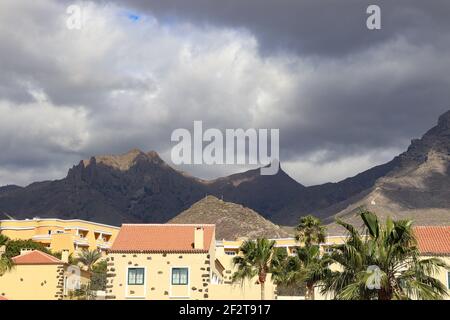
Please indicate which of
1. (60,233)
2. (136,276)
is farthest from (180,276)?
(60,233)

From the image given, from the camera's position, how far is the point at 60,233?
118250 millimetres

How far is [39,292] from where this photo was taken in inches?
2243

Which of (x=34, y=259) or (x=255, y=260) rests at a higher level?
(x=34, y=259)

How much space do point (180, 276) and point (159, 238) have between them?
3845 mm

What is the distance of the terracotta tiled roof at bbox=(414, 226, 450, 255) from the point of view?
166ft

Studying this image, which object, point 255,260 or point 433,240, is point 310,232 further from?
point 255,260

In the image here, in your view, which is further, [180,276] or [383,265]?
[180,276]

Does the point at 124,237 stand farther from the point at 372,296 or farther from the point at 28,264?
the point at 372,296

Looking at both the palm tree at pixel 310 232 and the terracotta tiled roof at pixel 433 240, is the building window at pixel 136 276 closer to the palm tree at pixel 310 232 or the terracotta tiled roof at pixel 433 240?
the palm tree at pixel 310 232

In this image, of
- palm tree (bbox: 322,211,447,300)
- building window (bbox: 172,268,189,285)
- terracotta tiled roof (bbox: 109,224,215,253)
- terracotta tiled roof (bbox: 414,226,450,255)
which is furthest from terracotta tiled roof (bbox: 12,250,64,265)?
palm tree (bbox: 322,211,447,300)

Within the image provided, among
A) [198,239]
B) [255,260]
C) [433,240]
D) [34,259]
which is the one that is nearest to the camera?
[255,260]

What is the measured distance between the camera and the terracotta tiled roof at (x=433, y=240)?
5050cm

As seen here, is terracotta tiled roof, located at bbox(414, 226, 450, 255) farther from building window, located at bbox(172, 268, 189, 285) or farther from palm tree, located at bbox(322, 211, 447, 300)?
palm tree, located at bbox(322, 211, 447, 300)

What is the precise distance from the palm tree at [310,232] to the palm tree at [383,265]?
3590 centimetres
